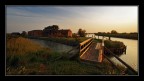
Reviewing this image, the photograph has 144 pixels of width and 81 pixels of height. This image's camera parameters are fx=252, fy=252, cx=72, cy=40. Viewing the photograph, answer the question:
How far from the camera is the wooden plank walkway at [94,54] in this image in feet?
12.5

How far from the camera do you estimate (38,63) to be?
3799 mm

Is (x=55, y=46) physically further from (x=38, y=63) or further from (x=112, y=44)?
(x=112, y=44)

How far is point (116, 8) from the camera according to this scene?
3.77 m

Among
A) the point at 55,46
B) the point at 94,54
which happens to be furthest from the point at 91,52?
the point at 55,46

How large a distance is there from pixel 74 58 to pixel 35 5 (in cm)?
99

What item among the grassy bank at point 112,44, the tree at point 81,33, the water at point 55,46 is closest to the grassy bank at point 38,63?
the water at point 55,46

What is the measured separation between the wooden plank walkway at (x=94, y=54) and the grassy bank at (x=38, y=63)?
9 centimetres

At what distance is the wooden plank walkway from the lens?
3.82m

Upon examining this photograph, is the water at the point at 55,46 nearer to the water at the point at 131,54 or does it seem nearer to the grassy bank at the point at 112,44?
the grassy bank at the point at 112,44

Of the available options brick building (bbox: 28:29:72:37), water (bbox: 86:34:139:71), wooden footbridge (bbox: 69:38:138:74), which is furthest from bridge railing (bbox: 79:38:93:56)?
water (bbox: 86:34:139:71)

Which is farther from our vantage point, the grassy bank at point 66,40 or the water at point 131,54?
the grassy bank at point 66,40

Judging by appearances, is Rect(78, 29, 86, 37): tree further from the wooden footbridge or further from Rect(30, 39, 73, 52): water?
Rect(30, 39, 73, 52): water
